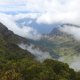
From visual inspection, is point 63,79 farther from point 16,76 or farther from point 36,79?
point 16,76

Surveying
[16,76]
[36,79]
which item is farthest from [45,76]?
[16,76]

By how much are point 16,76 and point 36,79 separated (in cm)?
1440

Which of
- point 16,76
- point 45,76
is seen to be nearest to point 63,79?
point 45,76

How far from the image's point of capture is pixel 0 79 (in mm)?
197375

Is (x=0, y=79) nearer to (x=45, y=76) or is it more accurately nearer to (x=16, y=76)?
(x=16, y=76)

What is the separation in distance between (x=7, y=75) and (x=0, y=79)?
566cm

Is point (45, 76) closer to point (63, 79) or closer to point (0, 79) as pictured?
point (63, 79)

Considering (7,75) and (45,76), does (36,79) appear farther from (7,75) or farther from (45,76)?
(7,75)

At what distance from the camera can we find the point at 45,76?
198250mm

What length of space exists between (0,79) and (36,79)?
82.1 feet

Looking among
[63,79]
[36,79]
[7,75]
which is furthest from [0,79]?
[63,79]

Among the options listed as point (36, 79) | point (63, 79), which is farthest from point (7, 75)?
point (63, 79)

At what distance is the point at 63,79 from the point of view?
199000 millimetres

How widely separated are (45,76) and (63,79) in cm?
1281
